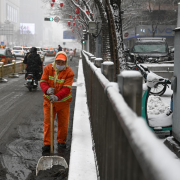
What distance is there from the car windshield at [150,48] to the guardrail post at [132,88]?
22712mm

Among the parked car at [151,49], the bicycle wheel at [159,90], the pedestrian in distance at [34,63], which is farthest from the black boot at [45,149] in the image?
the parked car at [151,49]

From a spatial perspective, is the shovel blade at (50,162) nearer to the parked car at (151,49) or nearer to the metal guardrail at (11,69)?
the metal guardrail at (11,69)

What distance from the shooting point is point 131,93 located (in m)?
1.84

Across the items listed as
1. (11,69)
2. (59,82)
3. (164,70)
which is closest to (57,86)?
(59,82)

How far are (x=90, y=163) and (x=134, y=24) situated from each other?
188ft

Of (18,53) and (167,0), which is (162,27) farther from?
(18,53)

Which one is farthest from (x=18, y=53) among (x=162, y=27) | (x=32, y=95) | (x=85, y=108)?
(x=85, y=108)

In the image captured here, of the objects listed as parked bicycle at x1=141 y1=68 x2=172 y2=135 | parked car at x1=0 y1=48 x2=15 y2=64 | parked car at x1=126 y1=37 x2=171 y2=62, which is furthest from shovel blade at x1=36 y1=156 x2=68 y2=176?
parked car at x1=0 y1=48 x2=15 y2=64

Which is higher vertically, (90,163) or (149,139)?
(149,139)

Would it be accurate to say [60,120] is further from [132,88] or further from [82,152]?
[132,88]

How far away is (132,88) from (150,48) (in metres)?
23.0

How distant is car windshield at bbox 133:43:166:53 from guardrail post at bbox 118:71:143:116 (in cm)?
2271

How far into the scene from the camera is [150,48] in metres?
24.3

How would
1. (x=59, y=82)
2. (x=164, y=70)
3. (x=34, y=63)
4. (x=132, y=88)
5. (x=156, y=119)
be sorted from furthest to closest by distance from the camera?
(x=164, y=70) < (x=34, y=63) < (x=156, y=119) < (x=59, y=82) < (x=132, y=88)
